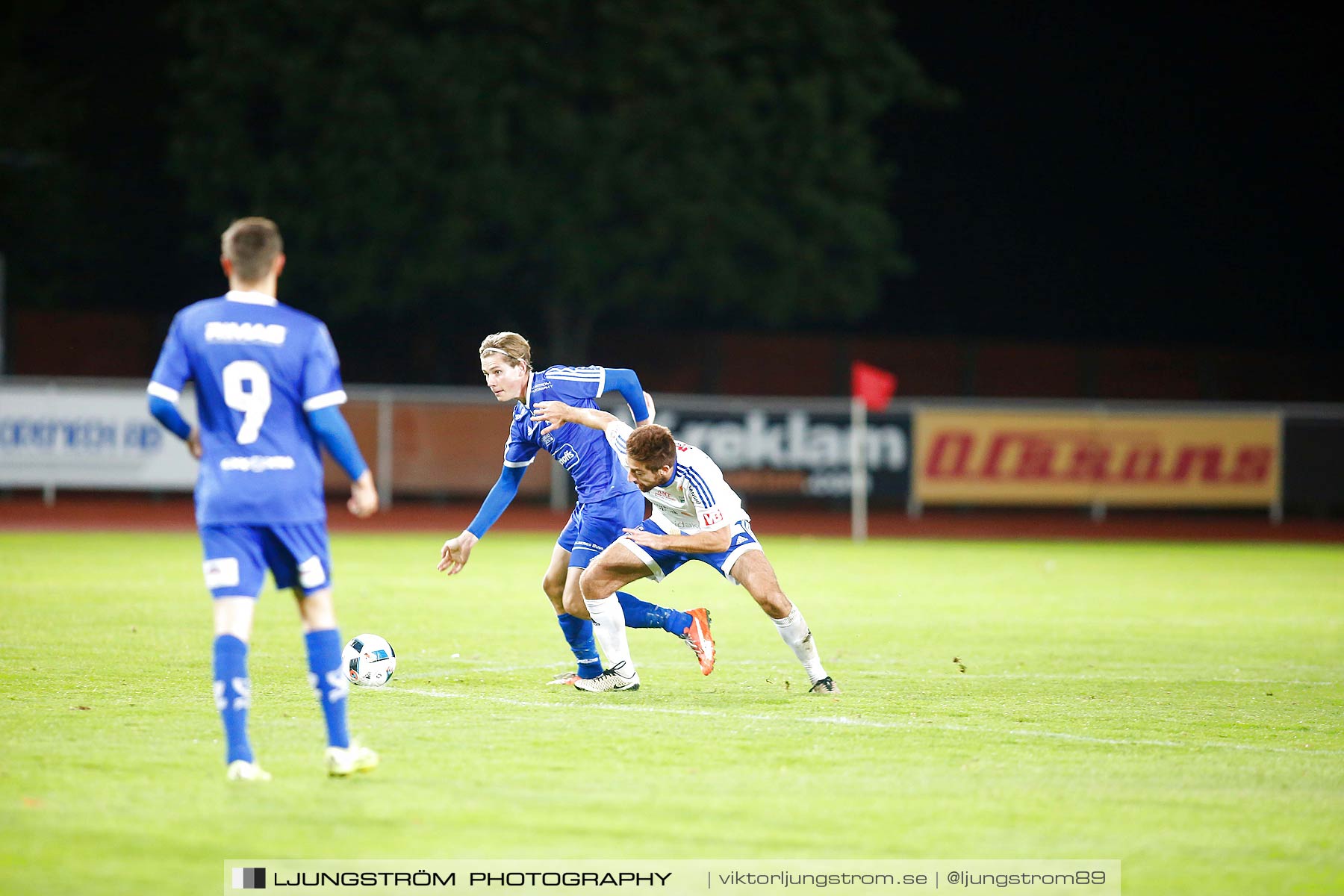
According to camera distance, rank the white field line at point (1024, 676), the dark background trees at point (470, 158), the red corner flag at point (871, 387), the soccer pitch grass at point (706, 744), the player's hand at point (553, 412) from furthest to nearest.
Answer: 1. the dark background trees at point (470, 158)
2. the red corner flag at point (871, 387)
3. the white field line at point (1024, 676)
4. the player's hand at point (553, 412)
5. the soccer pitch grass at point (706, 744)

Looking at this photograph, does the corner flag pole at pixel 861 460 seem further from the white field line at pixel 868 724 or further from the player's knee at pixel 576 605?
the white field line at pixel 868 724

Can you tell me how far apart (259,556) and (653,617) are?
3337 mm

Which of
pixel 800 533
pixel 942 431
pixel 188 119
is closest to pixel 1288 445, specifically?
pixel 942 431

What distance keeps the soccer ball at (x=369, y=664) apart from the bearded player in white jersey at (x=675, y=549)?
3.64 ft

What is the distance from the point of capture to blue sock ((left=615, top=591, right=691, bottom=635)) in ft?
30.4

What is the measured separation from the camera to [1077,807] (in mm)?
6207

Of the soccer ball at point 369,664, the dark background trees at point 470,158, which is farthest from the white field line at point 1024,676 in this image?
the dark background trees at point 470,158

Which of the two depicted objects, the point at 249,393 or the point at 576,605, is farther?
the point at 576,605

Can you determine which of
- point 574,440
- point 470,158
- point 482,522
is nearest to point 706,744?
point 482,522

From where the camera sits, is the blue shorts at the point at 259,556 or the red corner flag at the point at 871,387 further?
the red corner flag at the point at 871,387

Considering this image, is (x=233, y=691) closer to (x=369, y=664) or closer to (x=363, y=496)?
(x=363, y=496)

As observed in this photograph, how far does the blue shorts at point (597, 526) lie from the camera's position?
30.7 feet

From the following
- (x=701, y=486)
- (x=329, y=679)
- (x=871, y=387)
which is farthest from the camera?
(x=871, y=387)

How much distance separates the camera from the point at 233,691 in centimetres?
631
